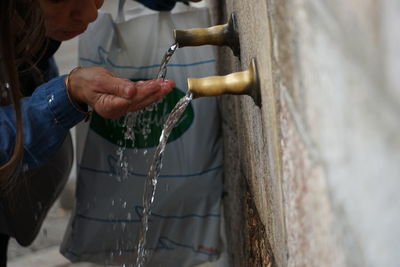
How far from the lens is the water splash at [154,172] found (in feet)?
5.05

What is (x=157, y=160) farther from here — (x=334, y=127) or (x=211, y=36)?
(x=334, y=127)

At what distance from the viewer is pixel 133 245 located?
259 cm

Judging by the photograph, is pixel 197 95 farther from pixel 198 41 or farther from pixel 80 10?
pixel 80 10

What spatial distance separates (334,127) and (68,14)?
47.8 inches

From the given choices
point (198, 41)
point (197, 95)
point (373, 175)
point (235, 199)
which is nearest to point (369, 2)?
point (373, 175)

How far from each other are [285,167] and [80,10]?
3.08ft

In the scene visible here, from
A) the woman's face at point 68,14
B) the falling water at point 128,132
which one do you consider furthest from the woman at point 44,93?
the falling water at point 128,132

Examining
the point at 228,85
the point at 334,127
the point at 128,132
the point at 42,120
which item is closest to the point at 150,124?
the point at 128,132

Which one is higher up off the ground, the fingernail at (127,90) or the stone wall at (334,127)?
the stone wall at (334,127)

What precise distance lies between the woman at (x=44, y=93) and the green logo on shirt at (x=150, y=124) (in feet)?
1.72

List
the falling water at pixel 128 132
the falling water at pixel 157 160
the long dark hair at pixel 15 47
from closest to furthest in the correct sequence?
the long dark hair at pixel 15 47 → the falling water at pixel 157 160 → the falling water at pixel 128 132

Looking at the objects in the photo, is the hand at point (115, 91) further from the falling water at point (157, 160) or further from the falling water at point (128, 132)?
the falling water at point (128, 132)

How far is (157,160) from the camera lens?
1882 mm

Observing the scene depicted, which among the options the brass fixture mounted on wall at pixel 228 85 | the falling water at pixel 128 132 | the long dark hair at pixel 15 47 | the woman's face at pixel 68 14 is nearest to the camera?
the brass fixture mounted on wall at pixel 228 85
